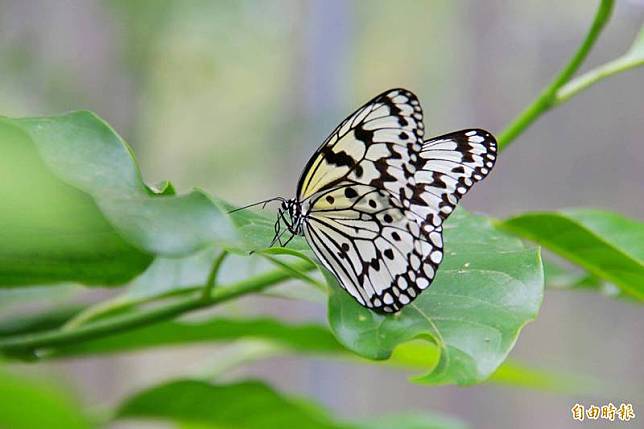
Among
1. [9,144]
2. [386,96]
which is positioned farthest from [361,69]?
[9,144]

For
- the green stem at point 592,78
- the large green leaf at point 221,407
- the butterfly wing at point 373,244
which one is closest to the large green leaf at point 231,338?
the large green leaf at point 221,407

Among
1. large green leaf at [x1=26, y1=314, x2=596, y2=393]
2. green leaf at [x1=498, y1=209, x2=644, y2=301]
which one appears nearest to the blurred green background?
large green leaf at [x1=26, y1=314, x2=596, y2=393]

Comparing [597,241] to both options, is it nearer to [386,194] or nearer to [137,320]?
[386,194]

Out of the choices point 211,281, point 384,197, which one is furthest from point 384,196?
point 211,281

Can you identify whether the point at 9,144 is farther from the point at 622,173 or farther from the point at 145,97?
the point at 145,97

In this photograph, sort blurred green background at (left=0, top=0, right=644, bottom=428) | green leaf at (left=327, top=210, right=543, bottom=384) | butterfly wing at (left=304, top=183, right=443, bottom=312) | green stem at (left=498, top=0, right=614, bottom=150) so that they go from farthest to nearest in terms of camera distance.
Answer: blurred green background at (left=0, top=0, right=644, bottom=428) → green stem at (left=498, top=0, right=614, bottom=150) → butterfly wing at (left=304, top=183, right=443, bottom=312) → green leaf at (left=327, top=210, right=543, bottom=384)

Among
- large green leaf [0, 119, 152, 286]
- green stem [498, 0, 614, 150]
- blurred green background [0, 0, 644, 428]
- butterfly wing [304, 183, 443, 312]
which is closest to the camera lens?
large green leaf [0, 119, 152, 286]

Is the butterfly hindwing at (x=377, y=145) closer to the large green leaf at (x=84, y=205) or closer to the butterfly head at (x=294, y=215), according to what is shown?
the butterfly head at (x=294, y=215)

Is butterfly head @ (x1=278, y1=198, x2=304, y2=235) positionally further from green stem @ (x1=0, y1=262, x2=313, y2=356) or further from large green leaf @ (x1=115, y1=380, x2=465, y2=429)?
large green leaf @ (x1=115, y1=380, x2=465, y2=429)
